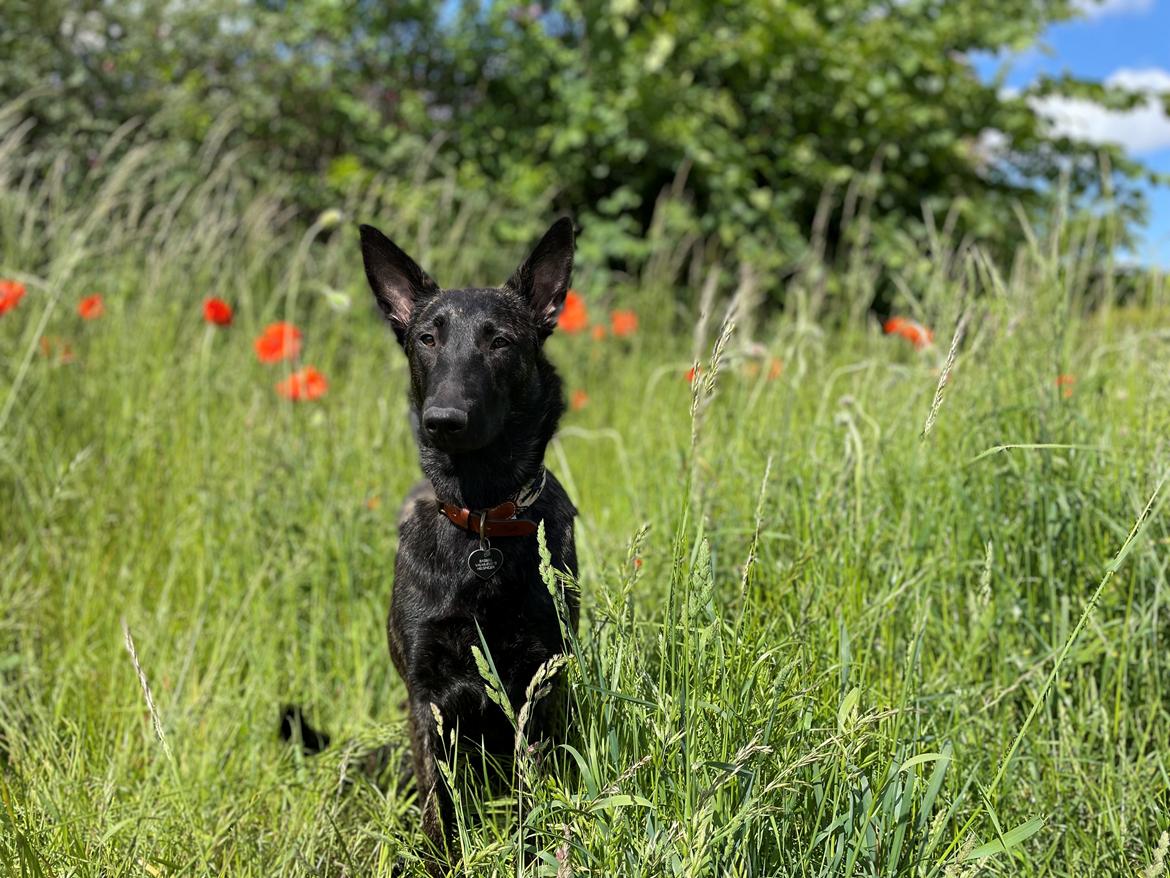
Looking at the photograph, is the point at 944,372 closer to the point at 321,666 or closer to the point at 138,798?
the point at 138,798

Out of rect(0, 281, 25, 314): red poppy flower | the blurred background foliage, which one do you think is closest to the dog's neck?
rect(0, 281, 25, 314): red poppy flower

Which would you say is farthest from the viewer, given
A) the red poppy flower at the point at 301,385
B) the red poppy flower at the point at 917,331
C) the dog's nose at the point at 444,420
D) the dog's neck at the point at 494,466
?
the red poppy flower at the point at 301,385

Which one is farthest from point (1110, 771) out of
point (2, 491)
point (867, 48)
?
point (867, 48)

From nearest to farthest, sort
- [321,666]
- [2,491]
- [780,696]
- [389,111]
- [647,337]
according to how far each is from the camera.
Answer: [780,696] → [321,666] → [2,491] → [647,337] → [389,111]

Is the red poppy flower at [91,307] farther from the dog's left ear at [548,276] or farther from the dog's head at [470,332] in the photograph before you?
the dog's left ear at [548,276]

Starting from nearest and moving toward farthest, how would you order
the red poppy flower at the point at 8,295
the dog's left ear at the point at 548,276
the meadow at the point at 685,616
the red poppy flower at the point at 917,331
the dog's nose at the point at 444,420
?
the meadow at the point at 685,616 < the dog's nose at the point at 444,420 < the dog's left ear at the point at 548,276 < the red poppy flower at the point at 917,331 < the red poppy flower at the point at 8,295

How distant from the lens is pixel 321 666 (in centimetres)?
286

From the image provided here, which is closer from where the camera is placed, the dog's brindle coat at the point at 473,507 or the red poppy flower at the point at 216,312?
the dog's brindle coat at the point at 473,507

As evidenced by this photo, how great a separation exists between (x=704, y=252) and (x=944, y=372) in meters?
6.37

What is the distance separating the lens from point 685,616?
1.44 meters

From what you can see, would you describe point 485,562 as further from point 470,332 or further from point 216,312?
point 216,312

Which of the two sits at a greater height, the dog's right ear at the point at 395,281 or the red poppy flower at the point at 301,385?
the dog's right ear at the point at 395,281

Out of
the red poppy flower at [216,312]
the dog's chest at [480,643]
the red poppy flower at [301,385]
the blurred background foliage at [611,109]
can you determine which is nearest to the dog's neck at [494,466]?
the dog's chest at [480,643]

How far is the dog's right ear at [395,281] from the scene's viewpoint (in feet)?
7.48
